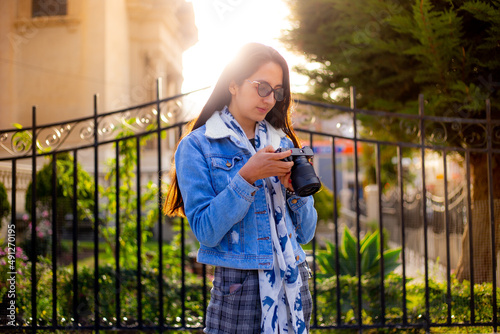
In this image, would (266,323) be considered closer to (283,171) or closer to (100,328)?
(283,171)

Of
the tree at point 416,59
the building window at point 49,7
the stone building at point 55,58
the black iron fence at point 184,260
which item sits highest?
the building window at point 49,7

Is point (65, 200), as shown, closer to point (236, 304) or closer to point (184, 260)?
point (184, 260)

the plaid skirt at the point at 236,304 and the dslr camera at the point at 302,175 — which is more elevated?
the dslr camera at the point at 302,175

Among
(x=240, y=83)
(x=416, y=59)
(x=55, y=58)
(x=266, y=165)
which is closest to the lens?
(x=266, y=165)

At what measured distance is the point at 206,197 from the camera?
152 centimetres

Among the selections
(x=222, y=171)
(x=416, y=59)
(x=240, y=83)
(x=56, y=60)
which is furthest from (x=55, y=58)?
(x=222, y=171)

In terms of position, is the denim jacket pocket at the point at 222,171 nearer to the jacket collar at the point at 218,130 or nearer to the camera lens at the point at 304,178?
the jacket collar at the point at 218,130

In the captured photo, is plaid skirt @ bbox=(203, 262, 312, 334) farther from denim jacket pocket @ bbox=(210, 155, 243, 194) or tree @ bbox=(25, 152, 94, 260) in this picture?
tree @ bbox=(25, 152, 94, 260)

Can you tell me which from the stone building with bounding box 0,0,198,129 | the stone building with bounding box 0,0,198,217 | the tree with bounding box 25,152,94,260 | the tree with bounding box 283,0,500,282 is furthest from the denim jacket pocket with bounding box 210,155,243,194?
the stone building with bounding box 0,0,198,129

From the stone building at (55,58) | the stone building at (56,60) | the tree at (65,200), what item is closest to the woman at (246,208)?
the tree at (65,200)

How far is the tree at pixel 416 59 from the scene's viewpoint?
11.1ft

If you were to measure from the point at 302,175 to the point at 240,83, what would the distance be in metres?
0.42

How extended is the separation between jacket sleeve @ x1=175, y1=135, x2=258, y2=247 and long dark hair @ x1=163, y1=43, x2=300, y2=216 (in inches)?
7.6

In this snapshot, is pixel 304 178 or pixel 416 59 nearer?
pixel 304 178
